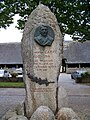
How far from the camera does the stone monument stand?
9.61 metres

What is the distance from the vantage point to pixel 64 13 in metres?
25.8

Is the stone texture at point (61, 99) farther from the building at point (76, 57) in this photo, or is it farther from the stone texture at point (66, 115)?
the building at point (76, 57)

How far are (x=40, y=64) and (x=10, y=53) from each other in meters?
67.8

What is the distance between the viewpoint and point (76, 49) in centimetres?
7788

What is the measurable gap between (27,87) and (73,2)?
16.6 metres

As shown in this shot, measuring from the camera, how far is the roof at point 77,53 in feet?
241

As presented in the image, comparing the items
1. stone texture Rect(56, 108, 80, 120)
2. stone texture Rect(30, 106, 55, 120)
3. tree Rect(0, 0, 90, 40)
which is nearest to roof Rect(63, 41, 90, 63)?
tree Rect(0, 0, 90, 40)

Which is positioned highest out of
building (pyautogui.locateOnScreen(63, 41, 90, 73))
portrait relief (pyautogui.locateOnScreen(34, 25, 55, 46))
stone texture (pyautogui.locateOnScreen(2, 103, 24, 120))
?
portrait relief (pyautogui.locateOnScreen(34, 25, 55, 46))

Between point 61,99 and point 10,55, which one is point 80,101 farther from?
point 10,55

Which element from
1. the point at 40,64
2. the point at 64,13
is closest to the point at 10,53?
the point at 64,13

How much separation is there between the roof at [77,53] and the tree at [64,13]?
4694cm

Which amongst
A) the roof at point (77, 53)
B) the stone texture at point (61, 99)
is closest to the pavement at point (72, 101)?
the stone texture at point (61, 99)

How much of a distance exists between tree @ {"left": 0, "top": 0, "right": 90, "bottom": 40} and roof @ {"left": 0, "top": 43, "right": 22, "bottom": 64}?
46816 millimetres

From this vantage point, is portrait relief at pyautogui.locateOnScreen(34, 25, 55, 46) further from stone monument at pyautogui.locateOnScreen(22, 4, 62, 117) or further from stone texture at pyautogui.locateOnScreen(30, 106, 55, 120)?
stone texture at pyautogui.locateOnScreen(30, 106, 55, 120)
